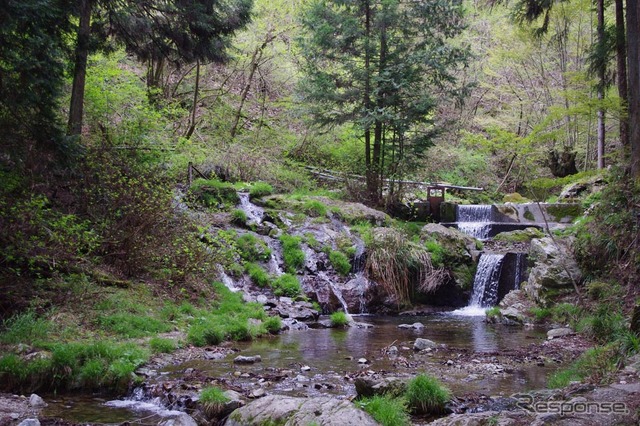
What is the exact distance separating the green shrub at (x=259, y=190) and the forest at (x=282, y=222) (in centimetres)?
6

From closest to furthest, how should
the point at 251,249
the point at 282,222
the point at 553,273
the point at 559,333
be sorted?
the point at 559,333
the point at 553,273
the point at 251,249
the point at 282,222

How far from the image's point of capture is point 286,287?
1223 cm

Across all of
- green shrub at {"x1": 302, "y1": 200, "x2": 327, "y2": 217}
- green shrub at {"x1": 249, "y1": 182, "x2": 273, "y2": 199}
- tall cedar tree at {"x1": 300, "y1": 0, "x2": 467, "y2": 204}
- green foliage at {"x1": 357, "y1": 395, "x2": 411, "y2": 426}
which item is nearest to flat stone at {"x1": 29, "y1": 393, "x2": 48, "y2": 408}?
green foliage at {"x1": 357, "y1": 395, "x2": 411, "y2": 426}

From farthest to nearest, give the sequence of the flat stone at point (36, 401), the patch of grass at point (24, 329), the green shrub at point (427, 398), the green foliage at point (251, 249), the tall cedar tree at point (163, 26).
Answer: the green foliage at point (251, 249) < the tall cedar tree at point (163, 26) < the patch of grass at point (24, 329) < the flat stone at point (36, 401) < the green shrub at point (427, 398)

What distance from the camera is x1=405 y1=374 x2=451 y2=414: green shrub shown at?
5.29m

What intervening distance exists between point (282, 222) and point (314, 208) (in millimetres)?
1300

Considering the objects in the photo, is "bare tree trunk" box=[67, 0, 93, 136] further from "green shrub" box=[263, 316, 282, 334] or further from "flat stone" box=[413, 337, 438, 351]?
"flat stone" box=[413, 337, 438, 351]

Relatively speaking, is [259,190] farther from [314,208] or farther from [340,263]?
[340,263]

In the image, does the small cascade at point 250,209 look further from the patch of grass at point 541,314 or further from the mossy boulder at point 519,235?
the patch of grass at point 541,314

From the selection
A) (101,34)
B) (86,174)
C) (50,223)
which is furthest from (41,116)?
(101,34)

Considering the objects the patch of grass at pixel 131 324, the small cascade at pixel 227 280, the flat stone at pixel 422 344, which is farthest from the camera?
the small cascade at pixel 227 280

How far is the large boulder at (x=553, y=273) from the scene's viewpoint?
1151 cm

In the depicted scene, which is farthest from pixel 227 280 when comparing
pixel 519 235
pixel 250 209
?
pixel 519 235

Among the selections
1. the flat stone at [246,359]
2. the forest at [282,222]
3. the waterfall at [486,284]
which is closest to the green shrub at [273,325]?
the forest at [282,222]
